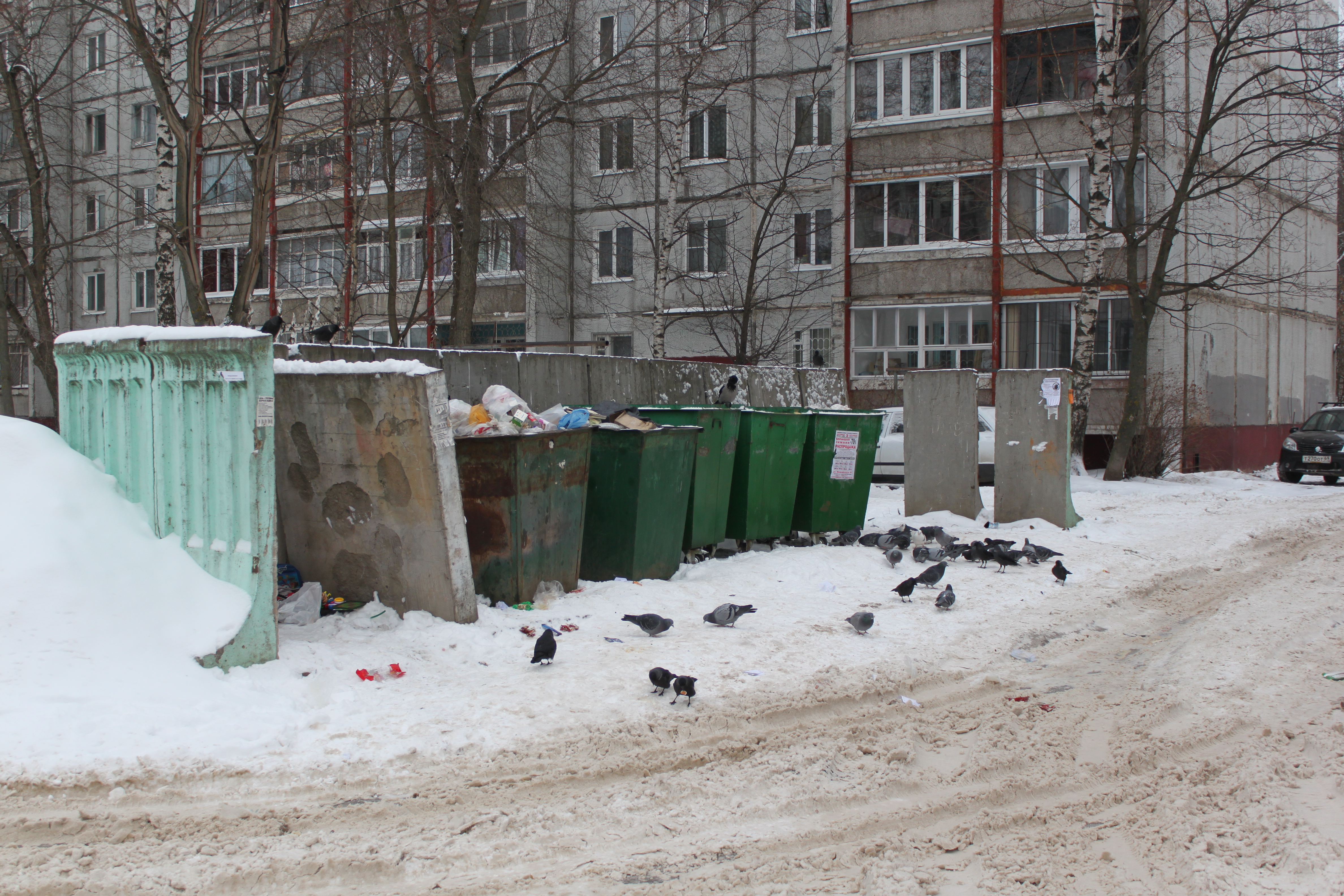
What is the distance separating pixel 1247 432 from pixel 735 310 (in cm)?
1240

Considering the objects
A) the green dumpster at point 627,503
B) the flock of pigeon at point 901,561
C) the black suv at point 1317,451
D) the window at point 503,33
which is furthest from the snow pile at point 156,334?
the black suv at point 1317,451

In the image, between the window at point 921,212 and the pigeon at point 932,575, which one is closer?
the pigeon at point 932,575

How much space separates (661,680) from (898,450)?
43.6ft

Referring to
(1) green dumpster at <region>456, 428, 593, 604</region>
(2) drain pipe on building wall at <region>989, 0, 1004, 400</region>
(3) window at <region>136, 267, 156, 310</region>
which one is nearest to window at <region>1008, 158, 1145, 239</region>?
(2) drain pipe on building wall at <region>989, 0, 1004, 400</region>

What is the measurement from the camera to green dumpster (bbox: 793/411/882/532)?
31.8 ft

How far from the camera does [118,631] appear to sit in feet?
14.4

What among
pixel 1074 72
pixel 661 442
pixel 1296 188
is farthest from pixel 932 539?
pixel 1296 188

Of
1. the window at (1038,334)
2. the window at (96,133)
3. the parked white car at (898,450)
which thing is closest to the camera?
the parked white car at (898,450)

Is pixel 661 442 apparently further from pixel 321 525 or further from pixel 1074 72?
pixel 1074 72

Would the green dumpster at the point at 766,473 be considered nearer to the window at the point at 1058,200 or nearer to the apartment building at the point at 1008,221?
the apartment building at the point at 1008,221

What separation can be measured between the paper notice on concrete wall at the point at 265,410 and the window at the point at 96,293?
115ft

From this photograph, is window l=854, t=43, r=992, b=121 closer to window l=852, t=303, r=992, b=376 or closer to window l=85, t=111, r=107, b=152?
window l=852, t=303, r=992, b=376

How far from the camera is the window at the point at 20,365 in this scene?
1417 inches

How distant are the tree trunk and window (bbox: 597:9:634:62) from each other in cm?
1122
